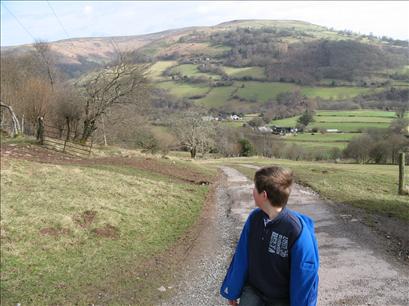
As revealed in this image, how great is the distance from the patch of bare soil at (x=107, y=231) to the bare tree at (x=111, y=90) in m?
24.5

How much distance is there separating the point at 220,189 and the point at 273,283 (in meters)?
17.4

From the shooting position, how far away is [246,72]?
12656 cm

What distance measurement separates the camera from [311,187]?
21359 mm

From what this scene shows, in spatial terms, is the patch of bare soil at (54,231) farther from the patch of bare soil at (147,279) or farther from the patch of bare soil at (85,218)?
the patch of bare soil at (147,279)

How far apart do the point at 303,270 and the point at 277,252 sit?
0.31 metres

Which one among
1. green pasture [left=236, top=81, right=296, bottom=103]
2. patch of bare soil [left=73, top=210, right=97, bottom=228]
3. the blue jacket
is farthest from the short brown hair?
green pasture [left=236, top=81, right=296, bottom=103]

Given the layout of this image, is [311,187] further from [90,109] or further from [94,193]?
[90,109]

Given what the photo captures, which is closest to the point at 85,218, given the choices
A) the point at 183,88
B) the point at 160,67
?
the point at 183,88

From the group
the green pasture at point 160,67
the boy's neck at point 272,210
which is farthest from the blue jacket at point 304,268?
the green pasture at point 160,67

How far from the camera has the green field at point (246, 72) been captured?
123 meters

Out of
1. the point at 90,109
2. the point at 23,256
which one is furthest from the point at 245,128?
the point at 23,256

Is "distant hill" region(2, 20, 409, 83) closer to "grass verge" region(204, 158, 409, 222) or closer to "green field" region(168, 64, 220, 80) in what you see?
"green field" region(168, 64, 220, 80)

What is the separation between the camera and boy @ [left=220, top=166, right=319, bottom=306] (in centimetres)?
410

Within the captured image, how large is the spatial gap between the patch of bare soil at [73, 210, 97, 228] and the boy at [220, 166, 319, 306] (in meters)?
8.86
